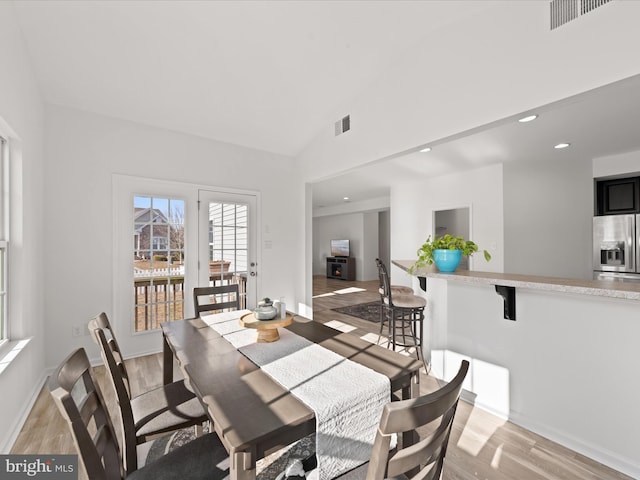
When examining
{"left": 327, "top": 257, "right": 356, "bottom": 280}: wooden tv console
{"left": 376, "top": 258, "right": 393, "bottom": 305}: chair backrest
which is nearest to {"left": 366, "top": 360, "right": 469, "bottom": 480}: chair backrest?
{"left": 376, "top": 258, "right": 393, "bottom": 305}: chair backrest

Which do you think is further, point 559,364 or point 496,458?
point 559,364

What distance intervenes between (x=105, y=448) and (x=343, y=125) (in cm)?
366

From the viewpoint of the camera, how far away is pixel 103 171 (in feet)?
10.8

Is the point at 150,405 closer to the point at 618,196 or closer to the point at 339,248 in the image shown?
the point at 618,196

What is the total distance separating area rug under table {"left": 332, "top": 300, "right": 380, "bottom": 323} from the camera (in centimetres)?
523

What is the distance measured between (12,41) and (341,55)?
2515mm

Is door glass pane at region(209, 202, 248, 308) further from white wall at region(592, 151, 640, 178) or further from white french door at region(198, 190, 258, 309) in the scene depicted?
white wall at region(592, 151, 640, 178)

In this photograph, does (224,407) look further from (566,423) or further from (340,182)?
(340,182)

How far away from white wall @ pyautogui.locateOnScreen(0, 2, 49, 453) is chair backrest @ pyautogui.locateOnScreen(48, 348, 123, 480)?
133cm

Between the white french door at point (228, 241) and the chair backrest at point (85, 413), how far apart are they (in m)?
2.87

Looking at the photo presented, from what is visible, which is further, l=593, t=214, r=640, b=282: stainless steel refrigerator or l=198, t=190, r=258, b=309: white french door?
l=593, t=214, r=640, b=282: stainless steel refrigerator

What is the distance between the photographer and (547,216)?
506cm

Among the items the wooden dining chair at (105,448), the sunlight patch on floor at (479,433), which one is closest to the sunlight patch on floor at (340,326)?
the sunlight patch on floor at (479,433)

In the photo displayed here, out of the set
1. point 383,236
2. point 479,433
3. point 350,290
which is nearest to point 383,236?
point 383,236
